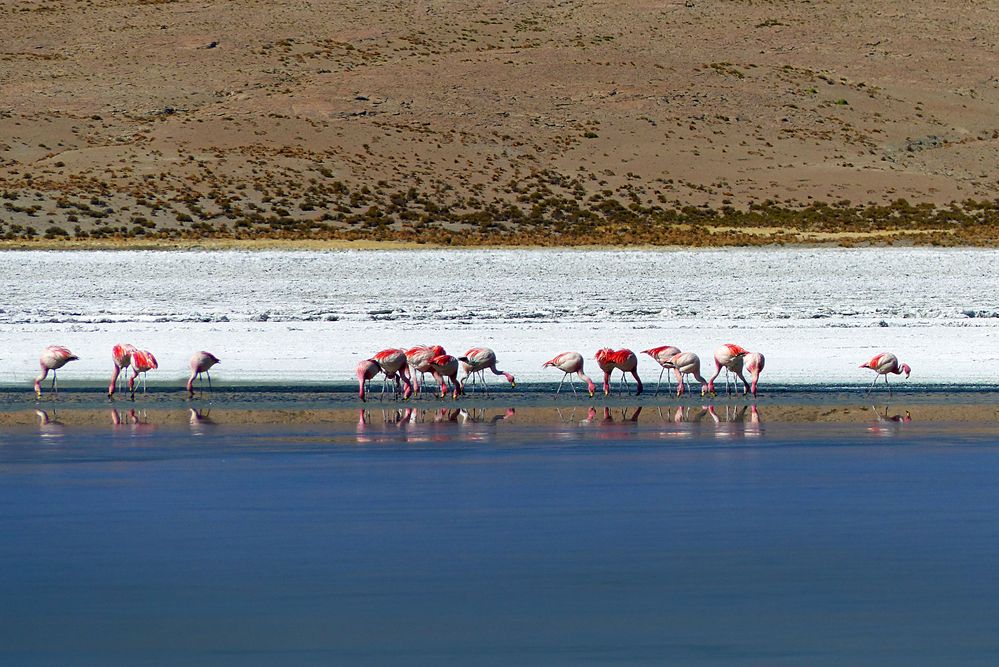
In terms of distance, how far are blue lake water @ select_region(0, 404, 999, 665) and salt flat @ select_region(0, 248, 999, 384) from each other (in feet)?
22.5

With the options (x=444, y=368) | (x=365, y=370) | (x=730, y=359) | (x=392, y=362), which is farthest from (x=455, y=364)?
(x=730, y=359)

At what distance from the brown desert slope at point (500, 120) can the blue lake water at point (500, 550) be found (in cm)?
2965

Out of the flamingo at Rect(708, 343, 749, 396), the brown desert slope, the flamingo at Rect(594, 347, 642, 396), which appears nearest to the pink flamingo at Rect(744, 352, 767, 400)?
the flamingo at Rect(708, 343, 749, 396)

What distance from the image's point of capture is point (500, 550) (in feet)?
26.6

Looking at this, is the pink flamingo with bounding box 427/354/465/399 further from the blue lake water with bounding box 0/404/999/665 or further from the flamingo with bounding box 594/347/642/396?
the blue lake water with bounding box 0/404/999/665

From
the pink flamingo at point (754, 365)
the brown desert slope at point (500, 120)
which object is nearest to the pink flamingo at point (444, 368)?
the pink flamingo at point (754, 365)

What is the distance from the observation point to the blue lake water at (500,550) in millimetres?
6344

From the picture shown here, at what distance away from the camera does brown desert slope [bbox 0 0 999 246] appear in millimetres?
61594

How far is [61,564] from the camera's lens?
7.70 metres

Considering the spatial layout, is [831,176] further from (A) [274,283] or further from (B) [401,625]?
(B) [401,625]

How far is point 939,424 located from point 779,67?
284ft

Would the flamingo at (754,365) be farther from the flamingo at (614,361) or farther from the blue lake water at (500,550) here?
the blue lake water at (500,550)

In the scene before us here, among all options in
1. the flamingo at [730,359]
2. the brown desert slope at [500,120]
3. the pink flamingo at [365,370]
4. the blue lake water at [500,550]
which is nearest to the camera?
the blue lake water at [500,550]

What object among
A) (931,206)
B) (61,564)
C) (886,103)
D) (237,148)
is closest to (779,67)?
(886,103)
